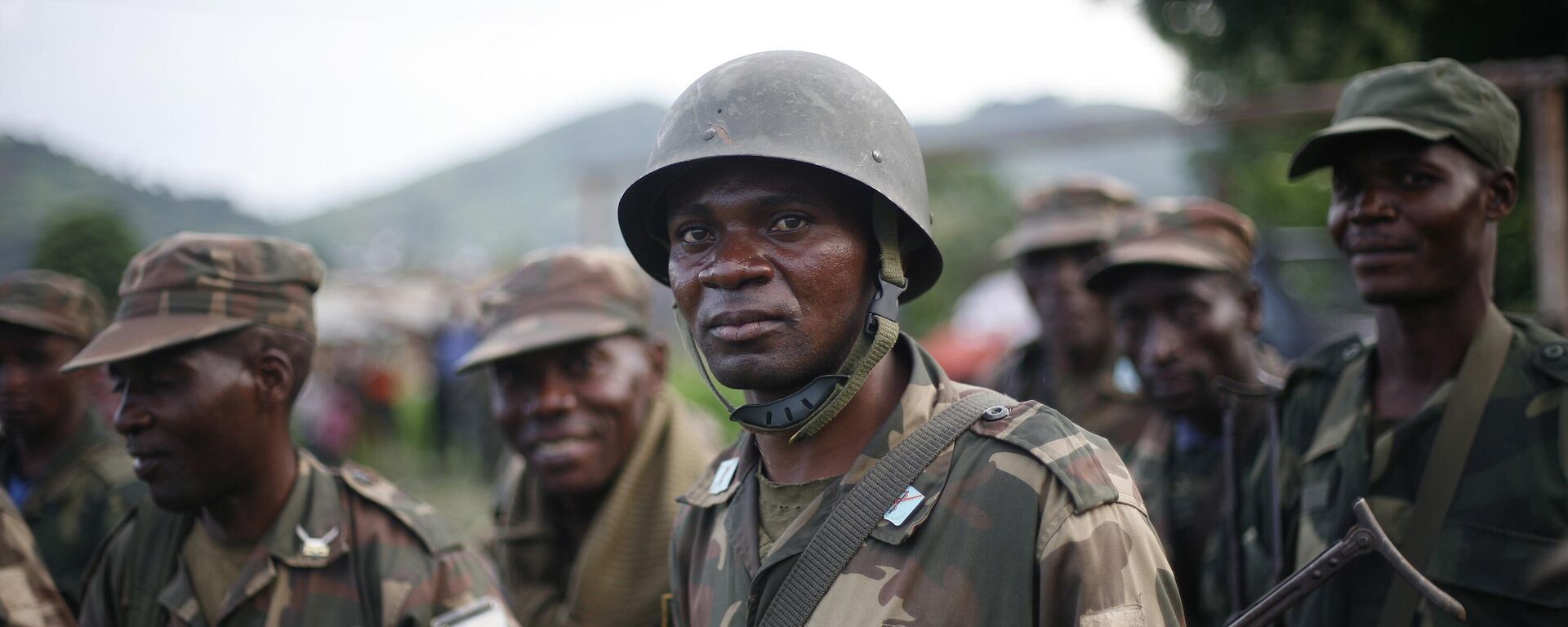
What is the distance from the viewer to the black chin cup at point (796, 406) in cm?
230

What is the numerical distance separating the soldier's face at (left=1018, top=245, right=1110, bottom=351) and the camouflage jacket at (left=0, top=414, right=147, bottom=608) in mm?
4410

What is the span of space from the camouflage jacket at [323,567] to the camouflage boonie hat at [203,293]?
1.80 feet

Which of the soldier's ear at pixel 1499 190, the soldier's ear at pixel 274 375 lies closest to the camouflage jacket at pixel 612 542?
the soldier's ear at pixel 274 375

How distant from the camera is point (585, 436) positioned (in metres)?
Answer: 4.13

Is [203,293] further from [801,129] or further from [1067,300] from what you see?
[1067,300]

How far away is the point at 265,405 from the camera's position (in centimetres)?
334

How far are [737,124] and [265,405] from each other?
200 centimetres

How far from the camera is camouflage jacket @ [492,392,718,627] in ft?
13.5

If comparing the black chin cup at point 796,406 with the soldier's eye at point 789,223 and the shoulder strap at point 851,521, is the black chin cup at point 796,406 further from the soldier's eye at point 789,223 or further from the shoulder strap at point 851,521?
the soldier's eye at point 789,223

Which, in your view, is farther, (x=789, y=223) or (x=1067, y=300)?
(x=1067, y=300)

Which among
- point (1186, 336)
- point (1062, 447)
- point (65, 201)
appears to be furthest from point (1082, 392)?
point (65, 201)

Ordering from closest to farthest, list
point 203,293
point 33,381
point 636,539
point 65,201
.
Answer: point 203,293 → point 636,539 → point 33,381 → point 65,201

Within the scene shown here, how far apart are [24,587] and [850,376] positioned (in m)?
2.86

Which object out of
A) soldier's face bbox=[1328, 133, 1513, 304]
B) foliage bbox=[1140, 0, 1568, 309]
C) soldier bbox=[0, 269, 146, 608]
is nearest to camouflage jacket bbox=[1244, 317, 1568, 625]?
soldier's face bbox=[1328, 133, 1513, 304]
